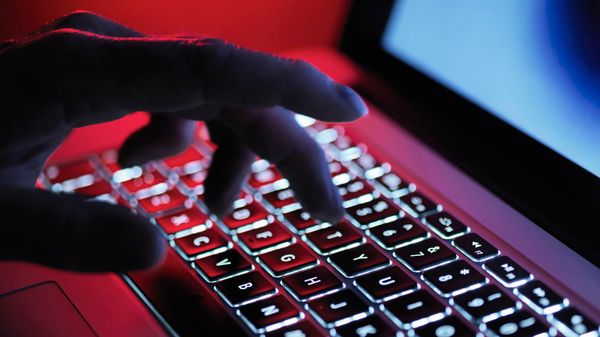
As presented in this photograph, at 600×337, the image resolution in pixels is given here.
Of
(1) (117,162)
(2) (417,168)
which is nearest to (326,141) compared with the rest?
(2) (417,168)

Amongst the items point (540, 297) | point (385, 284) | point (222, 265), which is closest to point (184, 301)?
point (222, 265)

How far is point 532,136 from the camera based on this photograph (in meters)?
0.63

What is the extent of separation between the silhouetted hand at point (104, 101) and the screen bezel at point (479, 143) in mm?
171

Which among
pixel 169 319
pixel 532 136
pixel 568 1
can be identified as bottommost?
pixel 169 319

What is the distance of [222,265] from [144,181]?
131 millimetres

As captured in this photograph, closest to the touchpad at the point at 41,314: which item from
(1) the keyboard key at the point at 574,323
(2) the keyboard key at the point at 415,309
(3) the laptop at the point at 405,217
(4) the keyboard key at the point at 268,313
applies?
(3) the laptop at the point at 405,217

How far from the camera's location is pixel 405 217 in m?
0.59

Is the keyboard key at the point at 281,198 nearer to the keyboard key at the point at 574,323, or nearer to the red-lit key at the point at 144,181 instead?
the red-lit key at the point at 144,181

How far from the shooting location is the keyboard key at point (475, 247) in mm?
551

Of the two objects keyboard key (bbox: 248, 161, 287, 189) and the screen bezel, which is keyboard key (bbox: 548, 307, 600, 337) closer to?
the screen bezel

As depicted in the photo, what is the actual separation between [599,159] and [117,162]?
386 millimetres

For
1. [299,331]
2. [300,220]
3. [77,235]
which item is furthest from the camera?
[300,220]

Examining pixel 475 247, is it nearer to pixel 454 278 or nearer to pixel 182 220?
pixel 454 278

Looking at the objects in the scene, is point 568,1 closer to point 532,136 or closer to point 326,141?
point 532,136
